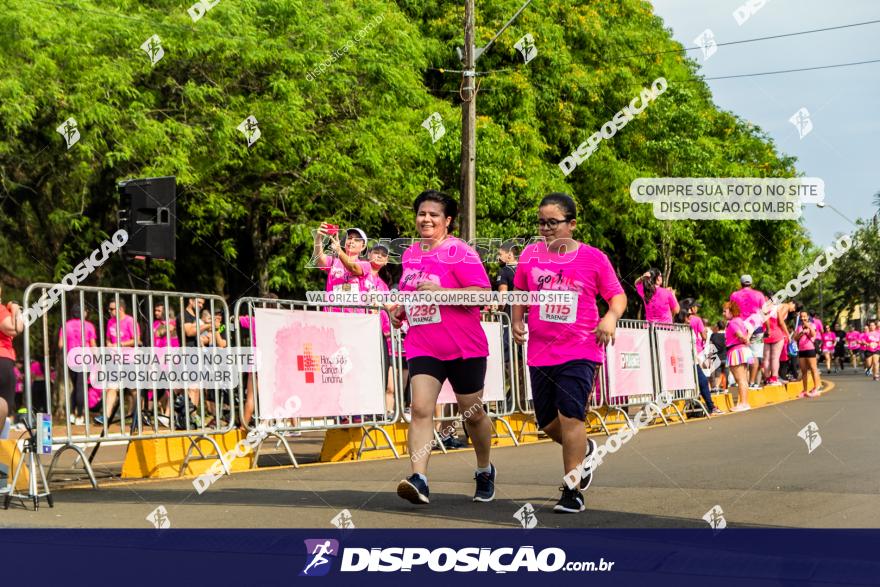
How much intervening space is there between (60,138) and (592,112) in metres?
17.0

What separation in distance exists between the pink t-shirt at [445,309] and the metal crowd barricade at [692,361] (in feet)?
31.0

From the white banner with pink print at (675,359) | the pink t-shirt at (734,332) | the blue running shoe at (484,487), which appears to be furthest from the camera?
the pink t-shirt at (734,332)

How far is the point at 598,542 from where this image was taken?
5.77m

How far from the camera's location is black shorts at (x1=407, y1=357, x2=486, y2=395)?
7594mm

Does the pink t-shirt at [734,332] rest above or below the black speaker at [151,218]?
below

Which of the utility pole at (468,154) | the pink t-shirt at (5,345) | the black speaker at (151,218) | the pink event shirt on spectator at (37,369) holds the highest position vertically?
the utility pole at (468,154)

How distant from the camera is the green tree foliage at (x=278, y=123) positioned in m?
21.9

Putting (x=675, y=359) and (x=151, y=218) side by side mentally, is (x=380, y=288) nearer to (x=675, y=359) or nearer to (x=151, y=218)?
(x=151, y=218)

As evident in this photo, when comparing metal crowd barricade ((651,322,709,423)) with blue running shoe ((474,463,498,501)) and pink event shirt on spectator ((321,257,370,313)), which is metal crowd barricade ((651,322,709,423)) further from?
blue running shoe ((474,463,498,501))

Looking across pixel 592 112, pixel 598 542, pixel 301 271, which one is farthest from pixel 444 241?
pixel 592 112

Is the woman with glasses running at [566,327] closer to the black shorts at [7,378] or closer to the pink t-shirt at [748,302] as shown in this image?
the black shorts at [7,378]

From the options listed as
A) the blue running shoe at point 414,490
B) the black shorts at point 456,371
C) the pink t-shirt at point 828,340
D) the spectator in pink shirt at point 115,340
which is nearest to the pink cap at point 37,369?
the spectator in pink shirt at point 115,340

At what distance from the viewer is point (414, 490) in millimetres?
7059

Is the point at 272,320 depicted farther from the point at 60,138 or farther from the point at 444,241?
the point at 60,138
